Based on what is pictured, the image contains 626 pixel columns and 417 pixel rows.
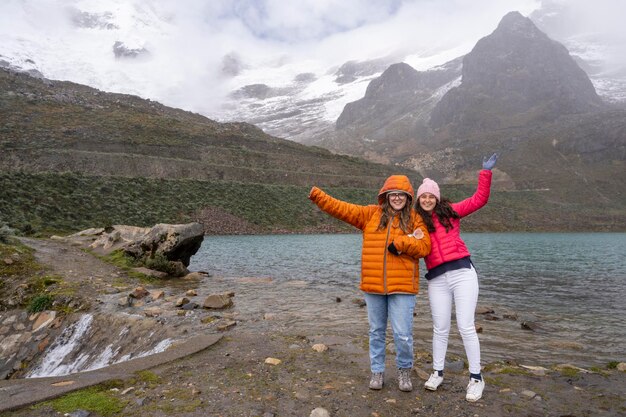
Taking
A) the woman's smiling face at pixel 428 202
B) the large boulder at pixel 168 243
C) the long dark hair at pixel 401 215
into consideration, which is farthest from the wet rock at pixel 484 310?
the large boulder at pixel 168 243

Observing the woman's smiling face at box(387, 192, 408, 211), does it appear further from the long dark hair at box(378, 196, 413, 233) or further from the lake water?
the lake water

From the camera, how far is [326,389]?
16.6 feet

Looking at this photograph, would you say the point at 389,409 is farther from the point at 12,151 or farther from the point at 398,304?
the point at 12,151

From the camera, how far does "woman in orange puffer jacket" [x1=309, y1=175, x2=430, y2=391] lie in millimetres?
4852

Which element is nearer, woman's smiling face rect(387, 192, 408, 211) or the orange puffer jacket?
the orange puffer jacket

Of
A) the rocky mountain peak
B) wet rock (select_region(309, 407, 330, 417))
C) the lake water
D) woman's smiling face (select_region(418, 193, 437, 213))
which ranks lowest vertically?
the lake water

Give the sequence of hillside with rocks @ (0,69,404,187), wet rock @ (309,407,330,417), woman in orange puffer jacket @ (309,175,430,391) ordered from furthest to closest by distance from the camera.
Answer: hillside with rocks @ (0,69,404,187) → woman in orange puffer jacket @ (309,175,430,391) → wet rock @ (309,407,330,417)

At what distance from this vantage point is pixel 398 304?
494cm

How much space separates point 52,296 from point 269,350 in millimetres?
6255

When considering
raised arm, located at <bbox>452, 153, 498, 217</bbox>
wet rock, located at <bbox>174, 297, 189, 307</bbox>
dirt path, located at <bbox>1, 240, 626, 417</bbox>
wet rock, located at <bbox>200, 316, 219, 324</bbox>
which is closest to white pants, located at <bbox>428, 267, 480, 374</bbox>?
dirt path, located at <bbox>1, 240, 626, 417</bbox>

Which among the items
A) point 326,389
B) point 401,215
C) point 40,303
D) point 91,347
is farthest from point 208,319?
point 401,215

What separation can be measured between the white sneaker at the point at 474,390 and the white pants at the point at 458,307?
0.12m

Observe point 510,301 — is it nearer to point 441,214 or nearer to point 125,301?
point 441,214

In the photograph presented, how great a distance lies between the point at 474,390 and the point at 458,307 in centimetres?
97
